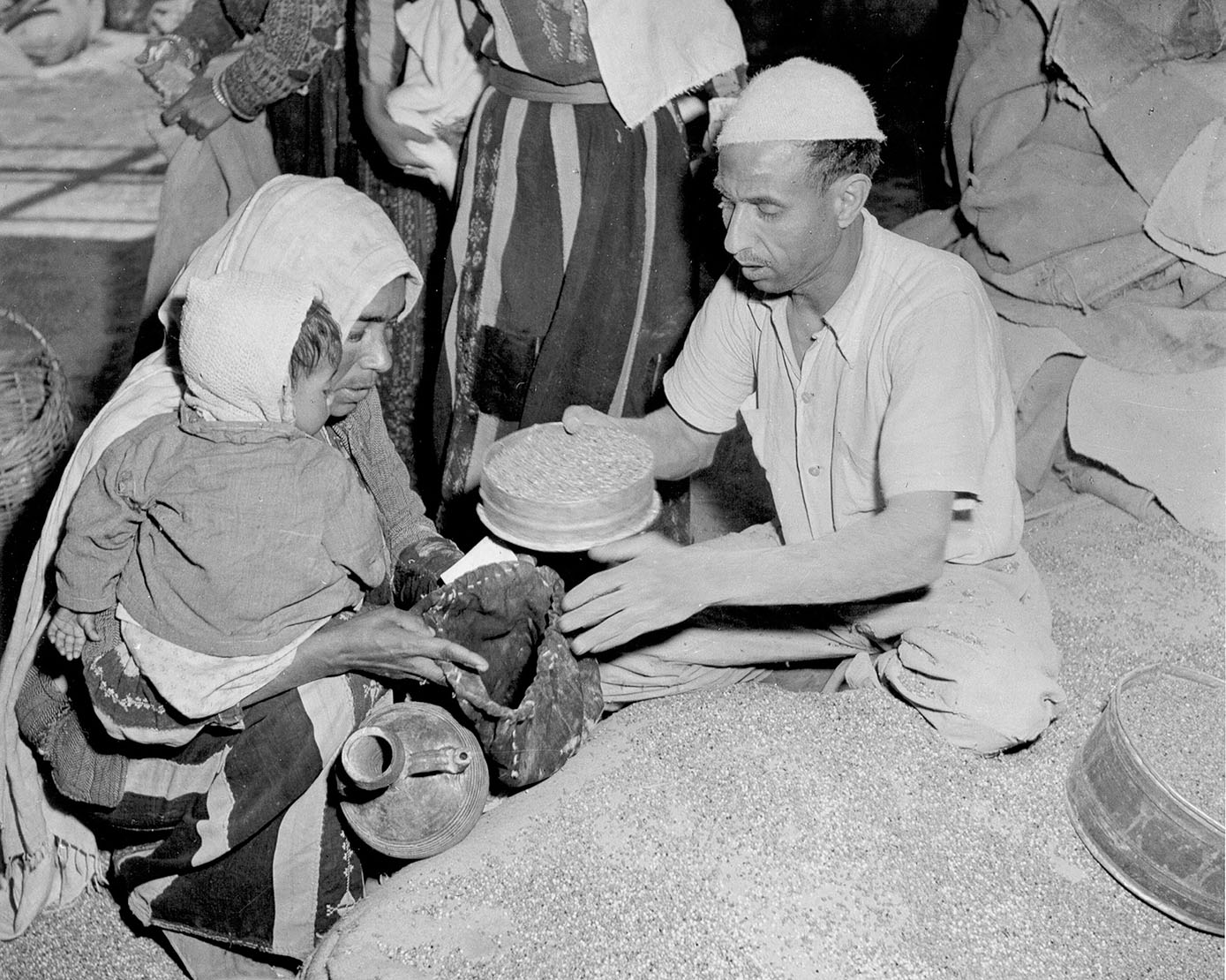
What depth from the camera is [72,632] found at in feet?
6.54

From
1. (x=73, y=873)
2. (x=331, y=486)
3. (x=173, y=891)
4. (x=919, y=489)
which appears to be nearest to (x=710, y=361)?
(x=919, y=489)

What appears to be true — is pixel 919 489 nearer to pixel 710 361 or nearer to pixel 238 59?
pixel 710 361

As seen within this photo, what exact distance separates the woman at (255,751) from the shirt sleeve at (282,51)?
4.55 ft

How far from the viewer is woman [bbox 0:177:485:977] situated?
2.05m

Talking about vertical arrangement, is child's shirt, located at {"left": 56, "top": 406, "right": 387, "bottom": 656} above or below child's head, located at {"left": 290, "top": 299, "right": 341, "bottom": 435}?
below

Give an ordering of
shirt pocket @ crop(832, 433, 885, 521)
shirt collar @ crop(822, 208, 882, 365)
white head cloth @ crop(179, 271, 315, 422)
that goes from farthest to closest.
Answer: shirt pocket @ crop(832, 433, 885, 521) < shirt collar @ crop(822, 208, 882, 365) < white head cloth @ crop(179, 271, 315, 422)

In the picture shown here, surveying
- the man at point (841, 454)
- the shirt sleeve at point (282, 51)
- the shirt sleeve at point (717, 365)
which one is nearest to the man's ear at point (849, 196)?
the man at point (841, 454)

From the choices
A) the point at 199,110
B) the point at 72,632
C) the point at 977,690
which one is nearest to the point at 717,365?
the point at 977,690

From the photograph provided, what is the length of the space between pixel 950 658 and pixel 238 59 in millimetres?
2897

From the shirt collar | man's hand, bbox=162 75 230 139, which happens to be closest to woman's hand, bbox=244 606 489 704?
the shirt collar

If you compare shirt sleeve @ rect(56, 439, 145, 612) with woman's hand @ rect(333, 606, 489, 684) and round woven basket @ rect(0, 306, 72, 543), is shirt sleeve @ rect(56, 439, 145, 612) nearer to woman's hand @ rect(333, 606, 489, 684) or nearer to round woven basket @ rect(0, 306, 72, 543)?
woman's hand @ rect(333, 606, 489, 684)

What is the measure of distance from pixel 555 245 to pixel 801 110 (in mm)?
1073

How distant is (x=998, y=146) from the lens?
377 cm

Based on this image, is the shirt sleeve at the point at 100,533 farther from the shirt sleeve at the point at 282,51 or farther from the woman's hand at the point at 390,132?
the shirt sleeve at the point at 282,51
